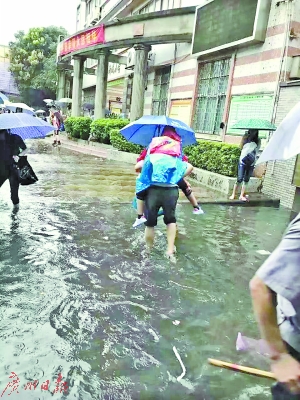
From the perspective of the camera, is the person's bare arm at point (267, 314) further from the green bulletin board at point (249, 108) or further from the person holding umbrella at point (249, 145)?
the green bulletin board at point (249, 108)

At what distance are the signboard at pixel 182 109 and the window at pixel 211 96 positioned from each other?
0.42 m

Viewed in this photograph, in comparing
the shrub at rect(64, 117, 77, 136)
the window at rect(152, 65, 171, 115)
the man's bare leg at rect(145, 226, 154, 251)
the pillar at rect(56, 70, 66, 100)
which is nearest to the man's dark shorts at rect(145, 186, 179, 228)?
the man's bare leg at rect(145, 226, 154, 251)

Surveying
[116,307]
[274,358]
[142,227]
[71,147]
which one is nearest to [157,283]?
[116,307]

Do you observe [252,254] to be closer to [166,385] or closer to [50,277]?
[50,277]

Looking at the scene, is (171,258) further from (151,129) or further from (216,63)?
(216,63)

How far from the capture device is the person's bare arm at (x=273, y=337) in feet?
4.54

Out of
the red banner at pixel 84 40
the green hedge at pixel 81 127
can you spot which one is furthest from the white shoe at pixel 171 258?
the green hedge at pixel 81 127

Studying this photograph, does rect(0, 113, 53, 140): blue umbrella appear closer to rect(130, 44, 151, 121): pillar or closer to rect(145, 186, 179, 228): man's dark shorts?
rect(145, 186, 179, 228): man's dark shorts

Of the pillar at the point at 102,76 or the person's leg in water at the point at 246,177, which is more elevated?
the pillar at the point at 102,76

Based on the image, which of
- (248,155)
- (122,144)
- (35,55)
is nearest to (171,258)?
(248,155)

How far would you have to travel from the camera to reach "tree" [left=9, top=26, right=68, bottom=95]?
1534 inches

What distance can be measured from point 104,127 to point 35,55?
26.5 meters

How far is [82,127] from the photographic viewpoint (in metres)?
19.5

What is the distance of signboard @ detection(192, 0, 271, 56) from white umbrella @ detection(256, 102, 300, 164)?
979 centimetres
